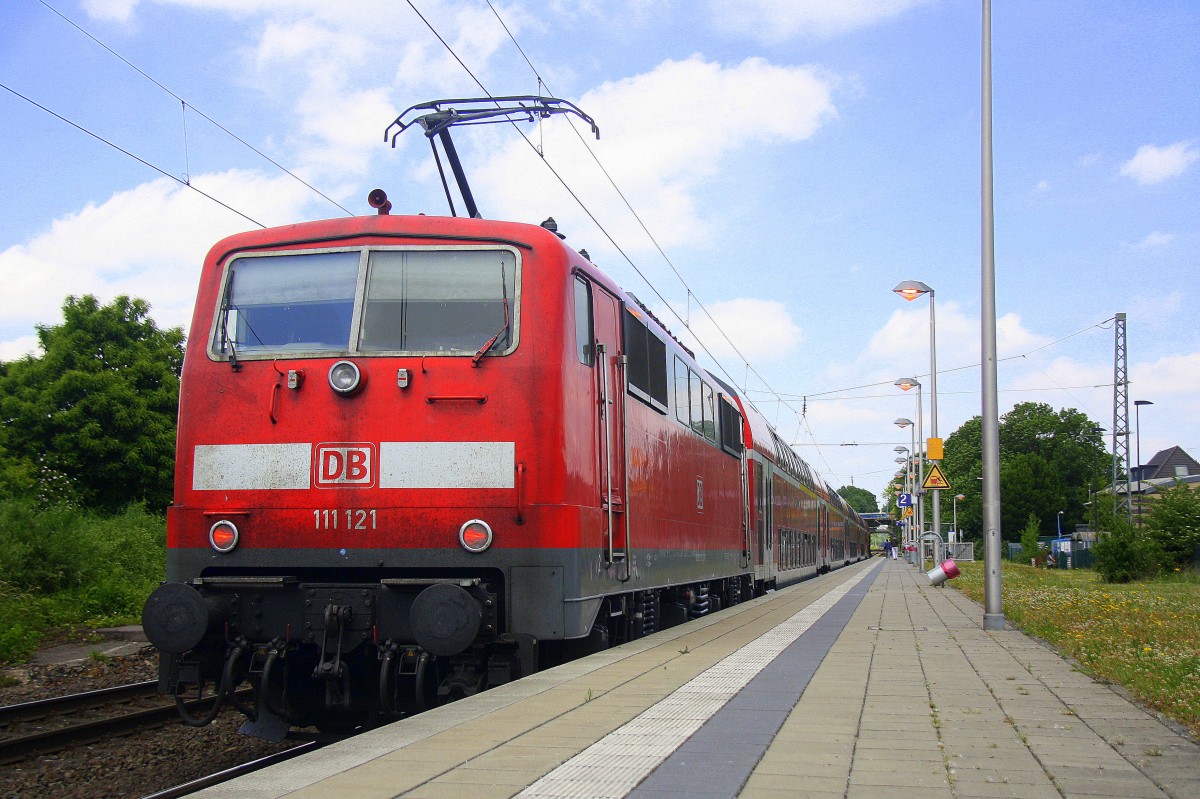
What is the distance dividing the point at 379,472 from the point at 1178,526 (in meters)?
26.1

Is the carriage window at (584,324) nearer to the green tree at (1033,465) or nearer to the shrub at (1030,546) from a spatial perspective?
the shrub at (1030,546)

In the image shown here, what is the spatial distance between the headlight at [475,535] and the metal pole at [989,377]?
7117mm

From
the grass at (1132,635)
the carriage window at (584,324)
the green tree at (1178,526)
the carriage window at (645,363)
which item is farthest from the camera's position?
the green tree at (1178,526)

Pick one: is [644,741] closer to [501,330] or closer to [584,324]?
[501,330]

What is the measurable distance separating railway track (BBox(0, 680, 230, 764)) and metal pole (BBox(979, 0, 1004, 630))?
803cm

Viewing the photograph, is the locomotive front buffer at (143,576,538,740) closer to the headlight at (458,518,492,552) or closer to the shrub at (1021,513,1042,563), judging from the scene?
the headlight at (458,518,492,552)

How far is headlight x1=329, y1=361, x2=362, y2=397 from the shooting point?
23.4 feet

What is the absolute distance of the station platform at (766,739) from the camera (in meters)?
4.20

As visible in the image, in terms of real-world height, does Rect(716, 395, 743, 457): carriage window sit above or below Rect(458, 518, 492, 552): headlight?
above

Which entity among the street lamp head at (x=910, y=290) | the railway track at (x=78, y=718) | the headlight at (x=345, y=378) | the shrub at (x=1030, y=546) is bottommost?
the shrub at (x=1030, y=546)

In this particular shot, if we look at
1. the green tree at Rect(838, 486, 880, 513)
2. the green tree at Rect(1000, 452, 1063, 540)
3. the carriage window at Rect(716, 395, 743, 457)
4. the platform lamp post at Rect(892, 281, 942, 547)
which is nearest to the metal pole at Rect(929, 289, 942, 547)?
the platform lamp post at Rect(892, 281, 942, 547)

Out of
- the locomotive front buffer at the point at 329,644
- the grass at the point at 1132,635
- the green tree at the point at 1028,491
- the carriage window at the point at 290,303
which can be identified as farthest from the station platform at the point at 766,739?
the green tree at the point at 1028,491

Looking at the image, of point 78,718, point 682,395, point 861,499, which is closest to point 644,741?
point 78,718

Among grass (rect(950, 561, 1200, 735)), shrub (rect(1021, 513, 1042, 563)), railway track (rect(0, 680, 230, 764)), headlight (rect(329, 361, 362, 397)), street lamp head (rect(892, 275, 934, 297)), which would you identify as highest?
street lamp head (rect(892, 275, 934, 297))
